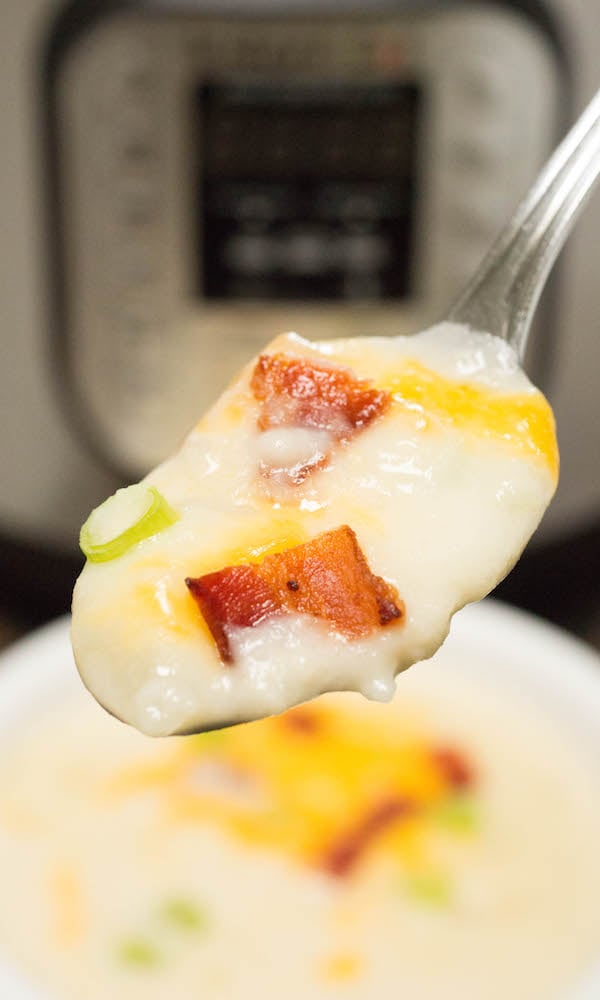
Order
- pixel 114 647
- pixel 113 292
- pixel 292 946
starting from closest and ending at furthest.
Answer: pixel 114 647 → pixel 292 946 → pixel 113 292

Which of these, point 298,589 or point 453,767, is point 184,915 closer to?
point 453,767

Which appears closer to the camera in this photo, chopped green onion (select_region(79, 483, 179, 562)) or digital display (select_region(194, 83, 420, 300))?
chopped green onion (select_region(79, 483, 179, 562))

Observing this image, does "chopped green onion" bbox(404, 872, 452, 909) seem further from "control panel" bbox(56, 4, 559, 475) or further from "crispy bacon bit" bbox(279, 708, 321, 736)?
"control panel" bbox(56, 4, 559, 475)

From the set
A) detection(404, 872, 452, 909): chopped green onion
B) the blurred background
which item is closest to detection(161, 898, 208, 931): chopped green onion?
detection(404, 872, 452, 909): chopped green onion

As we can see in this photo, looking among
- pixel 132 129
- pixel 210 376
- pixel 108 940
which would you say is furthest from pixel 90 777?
pixel 132 129

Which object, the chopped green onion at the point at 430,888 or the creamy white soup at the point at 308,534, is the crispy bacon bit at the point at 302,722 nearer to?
the chopped green onion at the point at 430,888

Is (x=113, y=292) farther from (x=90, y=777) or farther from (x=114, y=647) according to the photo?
(x=114, y=647)

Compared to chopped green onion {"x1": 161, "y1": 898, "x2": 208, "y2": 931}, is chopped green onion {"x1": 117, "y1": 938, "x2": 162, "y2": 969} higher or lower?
lower
